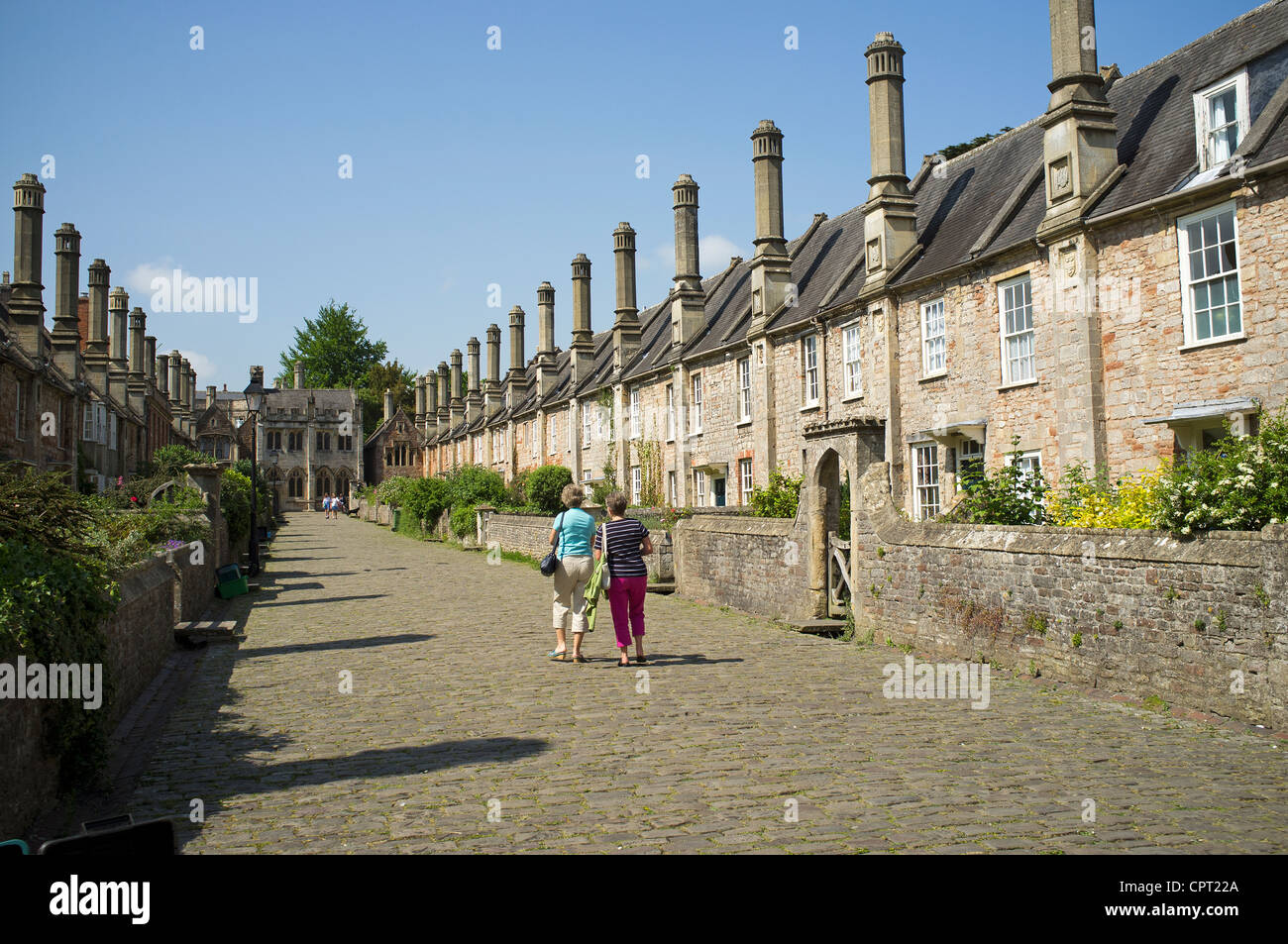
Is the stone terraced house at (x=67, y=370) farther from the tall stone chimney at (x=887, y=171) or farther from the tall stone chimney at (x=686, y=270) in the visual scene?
the tall stone chimney at (x=887, y=171)

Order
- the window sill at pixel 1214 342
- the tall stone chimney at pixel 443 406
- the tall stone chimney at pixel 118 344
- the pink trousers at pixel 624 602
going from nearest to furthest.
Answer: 1. the pink trousers at pixel 624 602
2. the window sill at pixel 1214 342
3. the tall stone chimney at pixel 118 344
4. the tall stone chimney at pixel 443 406

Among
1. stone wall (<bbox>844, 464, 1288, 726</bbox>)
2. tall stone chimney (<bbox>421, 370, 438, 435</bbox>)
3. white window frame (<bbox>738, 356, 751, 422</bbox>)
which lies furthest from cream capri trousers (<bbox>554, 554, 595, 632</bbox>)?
tall stone chimney (<bbox>421, 370, 438, 435</bbox>)

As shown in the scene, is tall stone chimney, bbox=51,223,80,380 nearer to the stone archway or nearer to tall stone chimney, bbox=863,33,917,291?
tall stone chimney, bbox=863,33,917,291

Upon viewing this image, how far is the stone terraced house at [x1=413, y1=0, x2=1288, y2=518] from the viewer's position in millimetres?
15117

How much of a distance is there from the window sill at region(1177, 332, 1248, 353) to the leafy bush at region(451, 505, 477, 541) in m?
26.9

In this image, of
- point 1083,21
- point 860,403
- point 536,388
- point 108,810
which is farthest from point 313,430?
point 108,810

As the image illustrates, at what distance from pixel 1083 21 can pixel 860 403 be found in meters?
9.04

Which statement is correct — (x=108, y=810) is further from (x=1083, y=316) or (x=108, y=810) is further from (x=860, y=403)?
(x=860, y=403)

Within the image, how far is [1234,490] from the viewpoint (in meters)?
8.05

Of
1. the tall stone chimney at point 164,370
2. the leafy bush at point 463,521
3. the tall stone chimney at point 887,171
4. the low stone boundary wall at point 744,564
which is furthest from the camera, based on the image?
the tall stone chimney at point 164,370

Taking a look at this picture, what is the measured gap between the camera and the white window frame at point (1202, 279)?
49.2 feet

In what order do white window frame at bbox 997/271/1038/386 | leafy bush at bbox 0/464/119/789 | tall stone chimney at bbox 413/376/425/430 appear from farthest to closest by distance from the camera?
tall stone chimney at bbox 413/376/425/430 → white window frame at bbox 997/271/1038/386 → leafy bush at bbox 0/464/119/789

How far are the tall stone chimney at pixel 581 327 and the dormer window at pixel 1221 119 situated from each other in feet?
92.6

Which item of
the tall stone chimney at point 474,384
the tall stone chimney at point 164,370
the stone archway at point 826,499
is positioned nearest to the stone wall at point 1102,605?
the stone archway at point 826,499
